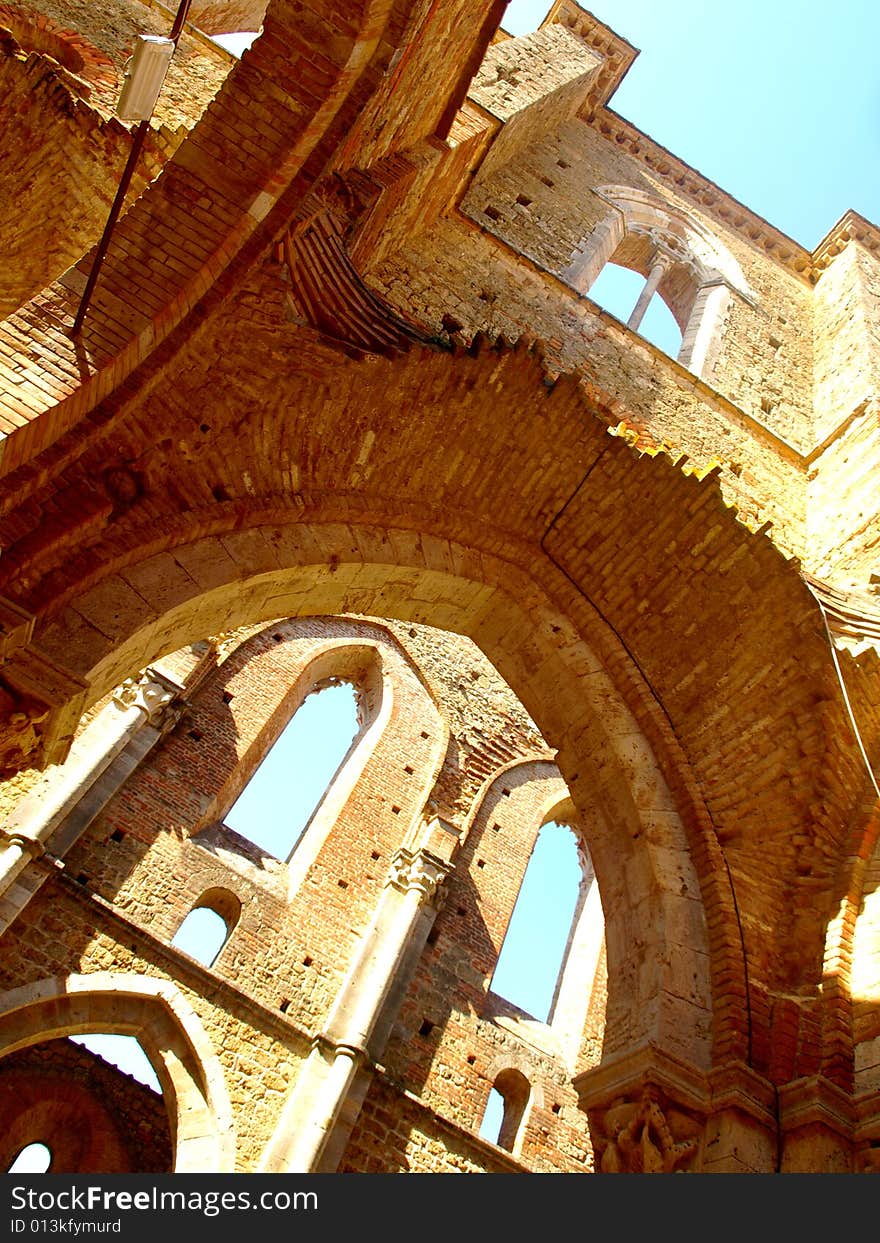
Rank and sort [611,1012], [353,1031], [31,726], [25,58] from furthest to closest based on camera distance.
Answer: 1. [353,1031]
2. [25,58]
3. [611,1012]
4. [31,726]

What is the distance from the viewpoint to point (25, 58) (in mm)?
5875

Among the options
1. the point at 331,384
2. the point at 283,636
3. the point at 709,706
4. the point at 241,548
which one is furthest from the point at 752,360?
the point at 241,548

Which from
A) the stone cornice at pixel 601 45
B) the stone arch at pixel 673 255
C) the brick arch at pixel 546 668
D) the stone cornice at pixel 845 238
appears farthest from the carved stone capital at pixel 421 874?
the stone cornice at pixel 601 45

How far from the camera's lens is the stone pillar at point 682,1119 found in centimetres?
335

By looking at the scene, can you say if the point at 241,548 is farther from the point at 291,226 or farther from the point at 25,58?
the point at 25,58

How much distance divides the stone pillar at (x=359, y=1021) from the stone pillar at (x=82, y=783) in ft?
9.35

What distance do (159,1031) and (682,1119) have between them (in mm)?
5666

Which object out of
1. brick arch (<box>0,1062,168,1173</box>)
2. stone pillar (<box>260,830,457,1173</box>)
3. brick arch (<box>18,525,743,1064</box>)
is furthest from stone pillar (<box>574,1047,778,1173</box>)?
brick arch (<box>0,1062,168,1173</box>)

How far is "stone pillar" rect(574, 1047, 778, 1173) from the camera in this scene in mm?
3354

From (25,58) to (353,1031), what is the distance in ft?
26.0

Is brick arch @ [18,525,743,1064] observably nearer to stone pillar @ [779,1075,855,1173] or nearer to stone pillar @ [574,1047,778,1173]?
stone pillar @ [574,1047,778,1173]

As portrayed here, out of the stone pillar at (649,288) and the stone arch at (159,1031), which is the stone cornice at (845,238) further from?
the stone arch at (159,1031)

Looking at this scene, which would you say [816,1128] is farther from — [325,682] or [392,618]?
[325,682]

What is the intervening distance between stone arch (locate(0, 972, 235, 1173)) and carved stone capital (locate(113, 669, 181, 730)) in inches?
103
